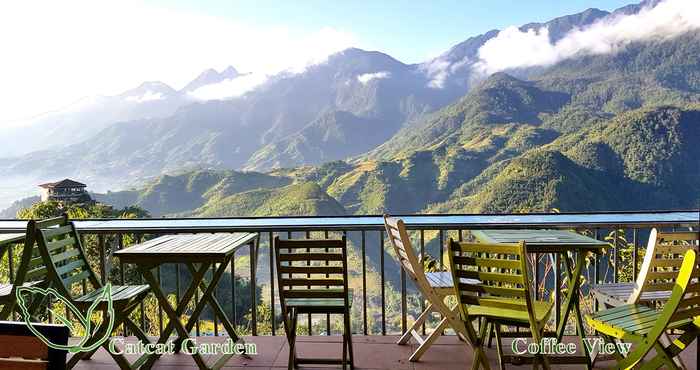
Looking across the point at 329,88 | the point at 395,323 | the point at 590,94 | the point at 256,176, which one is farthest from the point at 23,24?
the point at 329,88

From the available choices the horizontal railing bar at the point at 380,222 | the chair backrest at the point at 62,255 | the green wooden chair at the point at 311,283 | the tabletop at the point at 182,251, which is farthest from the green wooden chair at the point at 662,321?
the chair backrest at the point at 62,255

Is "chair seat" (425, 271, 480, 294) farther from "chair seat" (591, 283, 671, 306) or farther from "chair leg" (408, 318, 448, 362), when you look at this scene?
"chair seat" (591, 283, 671, 306)

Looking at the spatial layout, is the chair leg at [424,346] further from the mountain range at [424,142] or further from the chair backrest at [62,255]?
the mountain range at [424,142]

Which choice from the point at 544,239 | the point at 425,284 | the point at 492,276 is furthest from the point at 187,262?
the point at 544,239

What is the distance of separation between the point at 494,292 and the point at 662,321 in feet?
2.40

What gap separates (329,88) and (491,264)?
178124mm

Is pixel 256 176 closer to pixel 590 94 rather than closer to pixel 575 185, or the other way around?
pixel 575 185

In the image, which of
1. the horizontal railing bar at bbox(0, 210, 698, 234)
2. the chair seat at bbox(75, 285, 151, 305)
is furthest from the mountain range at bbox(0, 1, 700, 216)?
the chair seat at bbox(75, 285, 151, 305)

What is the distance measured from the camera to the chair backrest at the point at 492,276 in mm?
2332

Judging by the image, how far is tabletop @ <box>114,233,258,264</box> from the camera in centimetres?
282

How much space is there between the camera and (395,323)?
103 feet

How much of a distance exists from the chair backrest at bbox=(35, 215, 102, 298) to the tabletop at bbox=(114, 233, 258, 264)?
311mm

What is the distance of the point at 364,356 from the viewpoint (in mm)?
3363

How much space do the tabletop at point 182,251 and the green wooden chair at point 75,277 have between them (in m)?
0.24
